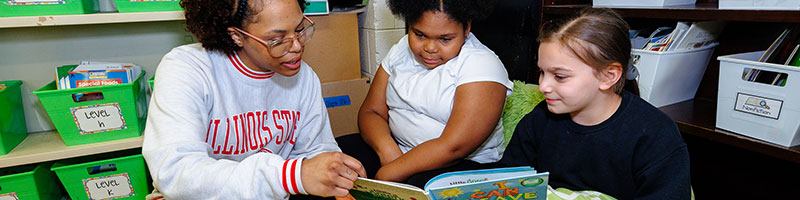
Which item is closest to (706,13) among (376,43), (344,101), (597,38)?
(597,38)

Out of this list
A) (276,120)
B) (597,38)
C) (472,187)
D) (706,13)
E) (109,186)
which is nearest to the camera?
(472,187)

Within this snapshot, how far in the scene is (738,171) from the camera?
1432 mm

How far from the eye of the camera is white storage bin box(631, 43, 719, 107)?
3.93ft

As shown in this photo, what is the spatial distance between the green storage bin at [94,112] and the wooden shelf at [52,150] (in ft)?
0.07

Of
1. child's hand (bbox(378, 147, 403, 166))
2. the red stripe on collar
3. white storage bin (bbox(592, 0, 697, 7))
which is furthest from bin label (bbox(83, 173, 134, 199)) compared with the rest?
white storage bin (bbox(592, 0, 697, 7))

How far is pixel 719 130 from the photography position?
109 cm

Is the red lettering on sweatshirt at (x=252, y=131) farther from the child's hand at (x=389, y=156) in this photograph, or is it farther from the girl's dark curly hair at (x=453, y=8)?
the girl's dark curly hair at (x=453, y=8)

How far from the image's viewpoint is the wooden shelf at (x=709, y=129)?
3.18ft

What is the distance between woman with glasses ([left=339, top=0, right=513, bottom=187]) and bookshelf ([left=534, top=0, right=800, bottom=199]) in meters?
0.37

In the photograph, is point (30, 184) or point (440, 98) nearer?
point (440, 98)

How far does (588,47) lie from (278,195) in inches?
26.9

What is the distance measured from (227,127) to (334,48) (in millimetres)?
886

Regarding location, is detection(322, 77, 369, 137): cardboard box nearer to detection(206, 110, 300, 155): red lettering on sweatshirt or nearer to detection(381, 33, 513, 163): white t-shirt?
detection(381, 33, 513, 163): white t-shirt

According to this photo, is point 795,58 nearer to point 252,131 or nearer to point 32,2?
point 252,131
